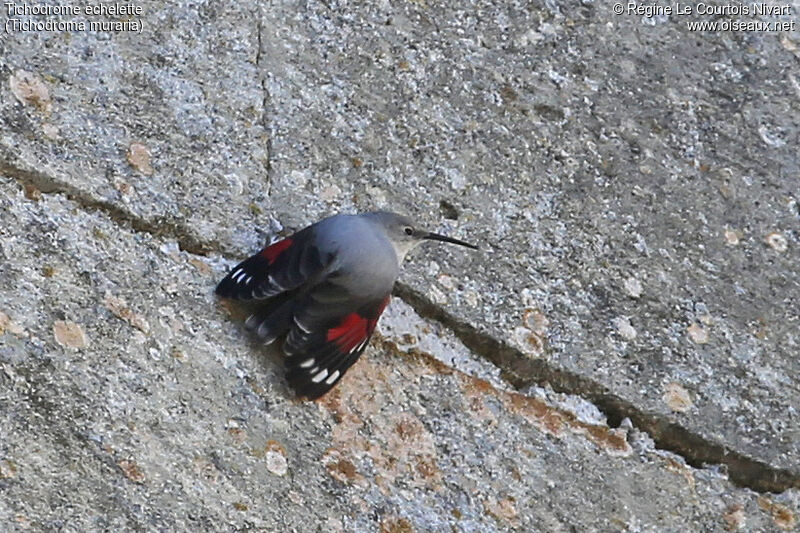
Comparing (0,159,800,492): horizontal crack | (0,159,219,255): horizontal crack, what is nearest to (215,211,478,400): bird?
(0,159,219,255): horizontal crack

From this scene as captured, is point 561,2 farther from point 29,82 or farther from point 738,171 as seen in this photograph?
point 29,82

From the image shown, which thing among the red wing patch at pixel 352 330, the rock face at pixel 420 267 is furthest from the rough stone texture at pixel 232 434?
the red wing patch at pixel 352 330

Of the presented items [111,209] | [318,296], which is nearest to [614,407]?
[318,296]

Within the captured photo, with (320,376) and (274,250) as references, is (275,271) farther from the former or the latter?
(320,376)

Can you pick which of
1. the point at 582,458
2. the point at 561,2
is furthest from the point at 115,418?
the point at 561,2

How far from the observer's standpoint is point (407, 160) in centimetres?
336

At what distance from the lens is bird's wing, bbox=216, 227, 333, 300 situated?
2.80 meters

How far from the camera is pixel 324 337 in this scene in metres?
2.82

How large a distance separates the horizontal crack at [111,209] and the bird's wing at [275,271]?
0.47 ft

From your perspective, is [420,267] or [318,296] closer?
[318,296]

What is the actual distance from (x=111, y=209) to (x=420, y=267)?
2.68ft

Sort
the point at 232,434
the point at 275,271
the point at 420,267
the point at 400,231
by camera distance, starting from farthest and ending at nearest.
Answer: the point at 420,267 < the point at 400,231 < the point at 275,271 < the point at 232,434

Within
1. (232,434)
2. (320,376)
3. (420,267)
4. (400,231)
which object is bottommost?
(232,434)

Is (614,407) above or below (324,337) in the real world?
below
